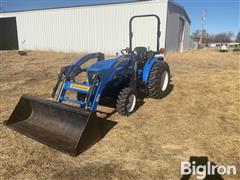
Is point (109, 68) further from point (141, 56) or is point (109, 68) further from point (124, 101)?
point (141, 56)

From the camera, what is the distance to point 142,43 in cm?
1444

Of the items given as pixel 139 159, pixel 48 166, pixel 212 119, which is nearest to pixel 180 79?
pixel 212 119

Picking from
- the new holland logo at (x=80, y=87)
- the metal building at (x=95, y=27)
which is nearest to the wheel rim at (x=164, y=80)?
the new holland logo at (x=80, y=87)

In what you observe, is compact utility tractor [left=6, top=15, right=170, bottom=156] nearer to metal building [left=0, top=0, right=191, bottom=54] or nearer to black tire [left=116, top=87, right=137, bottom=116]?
black tire [left=116, top=87, right=137, bottom=116]

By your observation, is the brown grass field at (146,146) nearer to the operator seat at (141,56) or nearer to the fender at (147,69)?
the fender at (147,69)

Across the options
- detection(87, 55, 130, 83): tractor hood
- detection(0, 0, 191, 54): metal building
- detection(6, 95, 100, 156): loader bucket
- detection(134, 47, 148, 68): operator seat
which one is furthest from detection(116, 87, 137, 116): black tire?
detection(0, 0, 191, 54): metal building

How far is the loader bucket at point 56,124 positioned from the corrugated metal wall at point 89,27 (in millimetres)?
11448

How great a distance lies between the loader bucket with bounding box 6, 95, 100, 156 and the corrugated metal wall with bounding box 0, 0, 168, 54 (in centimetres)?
1145

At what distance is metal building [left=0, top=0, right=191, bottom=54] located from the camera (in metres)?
14.2

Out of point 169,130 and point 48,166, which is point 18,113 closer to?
point 48,166

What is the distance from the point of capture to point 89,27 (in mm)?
16312

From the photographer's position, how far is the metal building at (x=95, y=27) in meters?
14.2

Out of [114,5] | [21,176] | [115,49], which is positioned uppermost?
[114,5]

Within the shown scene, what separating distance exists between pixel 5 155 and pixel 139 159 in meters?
1.76
